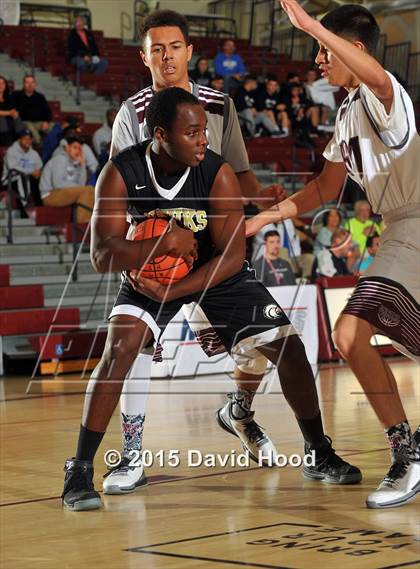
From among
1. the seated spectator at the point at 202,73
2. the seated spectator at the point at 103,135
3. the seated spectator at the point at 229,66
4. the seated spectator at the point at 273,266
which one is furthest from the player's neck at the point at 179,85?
the seated spectator at the point at 229,66

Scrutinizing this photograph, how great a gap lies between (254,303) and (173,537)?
1.31m

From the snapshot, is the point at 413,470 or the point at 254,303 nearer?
the point at 413,470

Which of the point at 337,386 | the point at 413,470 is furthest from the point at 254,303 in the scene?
the point at 337,386

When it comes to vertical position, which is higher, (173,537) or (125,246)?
(125,246)

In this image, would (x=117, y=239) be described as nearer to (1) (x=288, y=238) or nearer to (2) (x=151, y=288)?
(2) (x=151, y=288)

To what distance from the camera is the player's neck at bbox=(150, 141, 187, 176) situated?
4.94 metres

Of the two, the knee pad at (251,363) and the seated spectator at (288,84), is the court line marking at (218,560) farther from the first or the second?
the seated spectator at (288,84)

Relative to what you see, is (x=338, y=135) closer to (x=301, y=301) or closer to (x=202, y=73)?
(x=301, y=301)

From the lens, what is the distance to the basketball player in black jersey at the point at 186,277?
477 cm

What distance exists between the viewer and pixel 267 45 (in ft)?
68.2

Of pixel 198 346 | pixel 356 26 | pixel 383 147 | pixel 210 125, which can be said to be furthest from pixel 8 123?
pixel 383 147

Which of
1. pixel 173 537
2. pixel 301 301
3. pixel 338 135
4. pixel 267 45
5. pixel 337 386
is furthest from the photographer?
pixel 267 45

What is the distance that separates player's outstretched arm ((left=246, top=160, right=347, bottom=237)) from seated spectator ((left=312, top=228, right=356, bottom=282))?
7006 mm

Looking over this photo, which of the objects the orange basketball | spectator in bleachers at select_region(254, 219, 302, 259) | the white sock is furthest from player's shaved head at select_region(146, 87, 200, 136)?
spectator in bleachers at select_region(254, 219, 302, 259)
